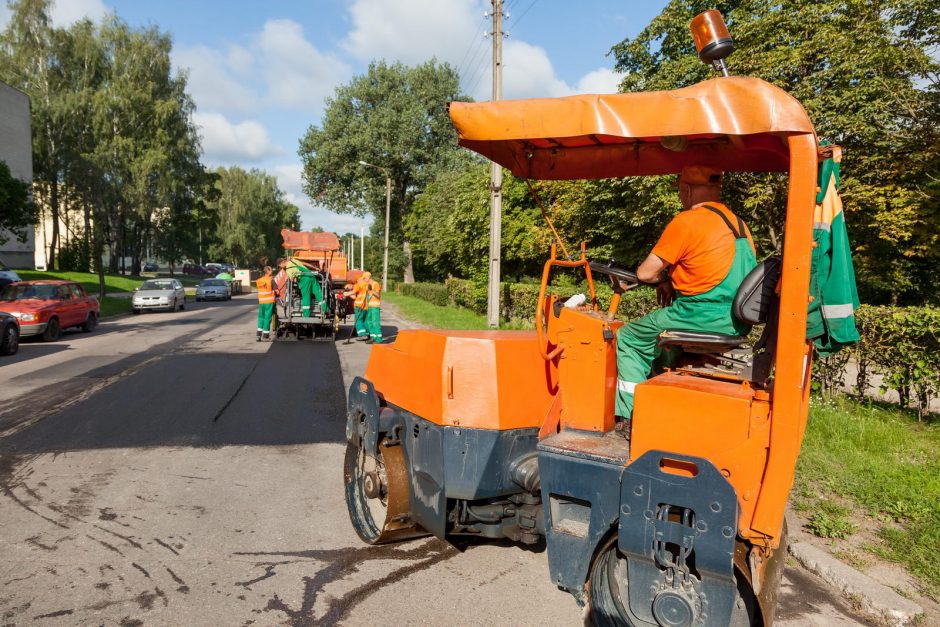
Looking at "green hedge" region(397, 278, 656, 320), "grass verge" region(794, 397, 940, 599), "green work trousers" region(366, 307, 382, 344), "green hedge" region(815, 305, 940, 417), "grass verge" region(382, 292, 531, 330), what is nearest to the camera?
"grass verge" region(794, 397, 940, 599)

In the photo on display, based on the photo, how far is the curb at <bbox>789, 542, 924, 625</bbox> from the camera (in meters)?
3.37

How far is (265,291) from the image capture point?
15883 millimetres

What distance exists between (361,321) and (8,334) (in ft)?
24.7

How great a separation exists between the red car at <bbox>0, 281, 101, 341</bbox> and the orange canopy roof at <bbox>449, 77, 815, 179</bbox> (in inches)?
601

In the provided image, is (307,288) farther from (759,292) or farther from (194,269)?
(194,269)

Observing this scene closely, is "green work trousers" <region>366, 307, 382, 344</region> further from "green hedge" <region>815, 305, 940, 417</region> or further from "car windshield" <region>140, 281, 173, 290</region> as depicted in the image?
"car windshield" <region>140, 281, 173, 290</region>

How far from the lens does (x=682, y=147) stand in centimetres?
318

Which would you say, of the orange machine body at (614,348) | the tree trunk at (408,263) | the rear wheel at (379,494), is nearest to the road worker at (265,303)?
the rear wheel at (379,494)

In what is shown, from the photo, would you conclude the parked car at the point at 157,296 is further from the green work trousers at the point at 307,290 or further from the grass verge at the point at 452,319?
the green work trousers at the point at 307,290

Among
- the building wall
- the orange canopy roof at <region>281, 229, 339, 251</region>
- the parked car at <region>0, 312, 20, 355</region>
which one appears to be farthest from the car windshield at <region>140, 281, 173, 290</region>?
the building wall

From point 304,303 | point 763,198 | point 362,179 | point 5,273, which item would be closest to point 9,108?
point 5,273

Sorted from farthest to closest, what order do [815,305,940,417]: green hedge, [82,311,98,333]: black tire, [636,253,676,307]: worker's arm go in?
[82,311,98,333]: black tire, [815,305,940,417]: green hedge, [636,253,676,307]: worker's arm

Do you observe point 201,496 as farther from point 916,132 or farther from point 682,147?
point 916,132

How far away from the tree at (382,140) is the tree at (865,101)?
35728 millimetres
